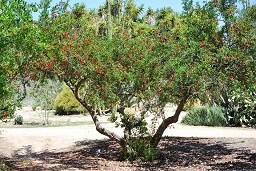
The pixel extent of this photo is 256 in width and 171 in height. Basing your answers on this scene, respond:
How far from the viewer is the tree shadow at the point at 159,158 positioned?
8625 mm

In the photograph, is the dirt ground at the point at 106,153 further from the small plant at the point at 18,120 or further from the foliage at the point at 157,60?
the small plant at the point at 18,120

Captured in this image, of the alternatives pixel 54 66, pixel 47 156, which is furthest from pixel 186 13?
pixel 47 156

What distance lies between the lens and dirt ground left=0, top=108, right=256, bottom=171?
8.72m

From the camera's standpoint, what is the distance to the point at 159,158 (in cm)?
962

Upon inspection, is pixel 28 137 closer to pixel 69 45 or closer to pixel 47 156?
pixel 47 156

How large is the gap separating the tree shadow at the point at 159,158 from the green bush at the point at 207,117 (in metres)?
5.46

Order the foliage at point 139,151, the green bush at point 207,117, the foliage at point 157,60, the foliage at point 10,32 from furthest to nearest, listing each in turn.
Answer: the green bush at point 207,117 → the foliage at point 139,151 → the foliage at point 157,60 → the foliage at point 10,32

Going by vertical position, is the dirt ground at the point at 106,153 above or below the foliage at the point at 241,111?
below

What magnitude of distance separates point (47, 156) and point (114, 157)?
2.33 m

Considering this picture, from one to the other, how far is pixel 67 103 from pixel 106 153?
635 inches

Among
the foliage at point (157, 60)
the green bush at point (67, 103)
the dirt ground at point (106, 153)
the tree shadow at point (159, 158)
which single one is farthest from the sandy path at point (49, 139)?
the green bush at point (67, 103)

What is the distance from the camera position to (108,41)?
9.63 m

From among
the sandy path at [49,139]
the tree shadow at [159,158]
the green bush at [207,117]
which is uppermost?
the green bush at [207,117]

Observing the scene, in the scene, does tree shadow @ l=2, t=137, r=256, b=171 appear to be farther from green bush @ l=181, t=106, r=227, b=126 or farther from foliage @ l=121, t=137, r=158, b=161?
green bush @ l=181, t=106, r=227, b=126
